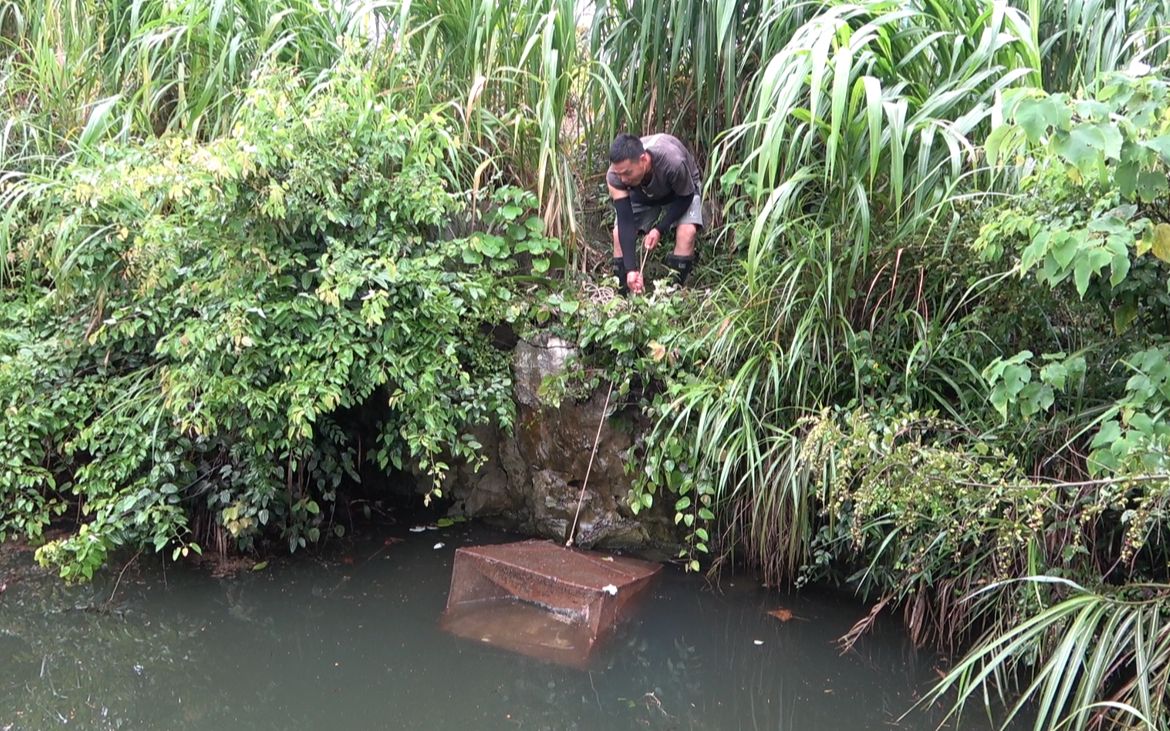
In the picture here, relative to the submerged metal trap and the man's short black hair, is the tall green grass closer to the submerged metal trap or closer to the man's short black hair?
the submerged metal trap

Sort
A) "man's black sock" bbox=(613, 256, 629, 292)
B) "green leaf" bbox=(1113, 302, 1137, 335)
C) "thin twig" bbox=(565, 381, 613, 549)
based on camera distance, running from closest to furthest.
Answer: "green leaf" bbox=(1113, 302, 1137, 335) → "thin twig" bbox=(565, 381, 613, 549) → "man's black sock" bbox=(613, 256, 629, 292)

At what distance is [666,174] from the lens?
13.2 feet

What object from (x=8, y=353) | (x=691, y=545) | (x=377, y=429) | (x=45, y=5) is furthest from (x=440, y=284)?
(x=45, y=5)

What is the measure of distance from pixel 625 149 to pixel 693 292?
24.0 inches

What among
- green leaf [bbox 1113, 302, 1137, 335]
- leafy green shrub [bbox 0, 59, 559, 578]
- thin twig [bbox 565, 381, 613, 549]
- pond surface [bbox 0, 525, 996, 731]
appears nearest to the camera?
green leaf [bbox 1113, 302, 1137, 335]

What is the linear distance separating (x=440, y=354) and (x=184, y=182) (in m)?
1.01

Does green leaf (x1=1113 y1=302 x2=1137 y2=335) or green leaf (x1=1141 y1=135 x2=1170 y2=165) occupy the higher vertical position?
green leaf (x1=1141 y1=135 x2=1170 y2=165)

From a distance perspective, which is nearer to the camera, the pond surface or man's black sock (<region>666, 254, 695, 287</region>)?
the pond surface

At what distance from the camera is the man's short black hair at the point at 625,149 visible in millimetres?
3865

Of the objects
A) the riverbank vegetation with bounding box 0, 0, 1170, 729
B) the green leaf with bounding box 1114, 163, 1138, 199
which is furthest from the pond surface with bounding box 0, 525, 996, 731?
the green leaf with bounding box 1114, 163, 1138, 199

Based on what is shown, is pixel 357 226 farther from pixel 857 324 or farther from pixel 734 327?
pixel 857 324

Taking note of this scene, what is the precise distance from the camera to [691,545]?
357cm

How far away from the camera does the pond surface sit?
282 cm

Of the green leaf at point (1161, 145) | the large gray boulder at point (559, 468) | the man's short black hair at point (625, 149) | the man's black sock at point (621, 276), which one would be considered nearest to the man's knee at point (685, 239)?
the man's black sock at point (621, 276)
